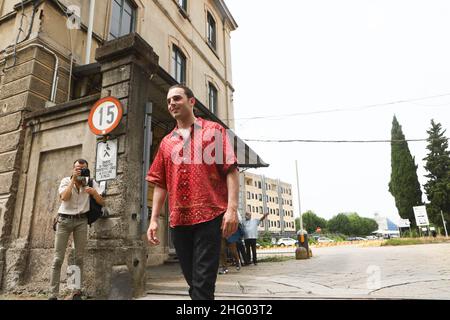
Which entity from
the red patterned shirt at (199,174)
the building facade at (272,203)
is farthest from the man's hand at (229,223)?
the building facade at (272,203)

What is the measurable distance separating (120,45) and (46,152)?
266 centimetres

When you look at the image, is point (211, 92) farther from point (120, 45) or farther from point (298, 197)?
point (120, 45)

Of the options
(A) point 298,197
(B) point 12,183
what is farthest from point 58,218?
(A) point 298,197

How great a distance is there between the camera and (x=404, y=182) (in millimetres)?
37188

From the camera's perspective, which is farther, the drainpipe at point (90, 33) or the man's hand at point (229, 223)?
the drainpipe at point (90, 33)

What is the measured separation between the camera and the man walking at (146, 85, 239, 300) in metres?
2.03

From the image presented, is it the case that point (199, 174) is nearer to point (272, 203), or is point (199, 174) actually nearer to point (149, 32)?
point (149, 32)

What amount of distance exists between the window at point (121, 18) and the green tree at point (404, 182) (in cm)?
3447

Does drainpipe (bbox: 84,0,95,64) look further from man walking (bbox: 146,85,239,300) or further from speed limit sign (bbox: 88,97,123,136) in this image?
man walking (bbox: 146,85,239,300)

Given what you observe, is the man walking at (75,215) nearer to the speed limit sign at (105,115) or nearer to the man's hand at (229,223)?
the speed limit sign at (105,115)

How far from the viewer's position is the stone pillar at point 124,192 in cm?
462

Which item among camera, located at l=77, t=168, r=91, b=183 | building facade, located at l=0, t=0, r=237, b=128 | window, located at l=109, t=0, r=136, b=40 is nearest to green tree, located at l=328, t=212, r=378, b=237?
building facade, located at l=0, t=0, r=237, b=128

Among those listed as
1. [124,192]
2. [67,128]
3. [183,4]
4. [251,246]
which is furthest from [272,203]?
[124,192]

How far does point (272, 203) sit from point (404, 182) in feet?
124
